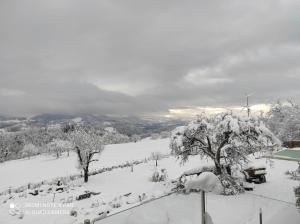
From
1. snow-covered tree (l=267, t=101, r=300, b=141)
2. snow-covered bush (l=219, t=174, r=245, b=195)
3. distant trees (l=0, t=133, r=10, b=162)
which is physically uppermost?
snow-covered tree (l=267, t=101, r=300, b=141)

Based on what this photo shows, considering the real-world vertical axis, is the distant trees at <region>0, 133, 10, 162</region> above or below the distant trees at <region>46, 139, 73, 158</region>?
below

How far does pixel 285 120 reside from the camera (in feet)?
166

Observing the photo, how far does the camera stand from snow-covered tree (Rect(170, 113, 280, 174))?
18.9 meters

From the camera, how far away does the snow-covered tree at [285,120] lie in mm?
48969

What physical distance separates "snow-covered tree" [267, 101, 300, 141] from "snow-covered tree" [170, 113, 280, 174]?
109ft

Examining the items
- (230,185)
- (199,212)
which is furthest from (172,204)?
(230,185)

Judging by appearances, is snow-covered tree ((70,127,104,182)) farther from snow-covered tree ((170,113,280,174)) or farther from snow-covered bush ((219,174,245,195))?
snow-covered bush ((219,174,245,195))

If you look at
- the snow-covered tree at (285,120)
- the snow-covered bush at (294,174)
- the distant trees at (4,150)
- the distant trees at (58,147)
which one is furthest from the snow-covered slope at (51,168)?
the distant trees at (4,150)

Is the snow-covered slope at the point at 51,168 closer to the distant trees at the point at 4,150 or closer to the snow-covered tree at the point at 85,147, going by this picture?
the snow-covered tree at the point at 85,147

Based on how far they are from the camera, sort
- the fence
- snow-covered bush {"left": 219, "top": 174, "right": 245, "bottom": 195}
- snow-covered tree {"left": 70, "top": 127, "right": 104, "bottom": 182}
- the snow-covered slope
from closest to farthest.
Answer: the fence → snow-covered bush {"left": 219, "top": 174, "right": 245, "bottom": 195} → snow-covered tree {"left": 70, "top": 127, "right": 104, "bottom": 182} → the snow-covered slope

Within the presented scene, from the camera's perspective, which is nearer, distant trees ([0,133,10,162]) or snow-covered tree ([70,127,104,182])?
snow-covered tree ([70,127,104,182])

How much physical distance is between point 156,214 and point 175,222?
80 centimetres

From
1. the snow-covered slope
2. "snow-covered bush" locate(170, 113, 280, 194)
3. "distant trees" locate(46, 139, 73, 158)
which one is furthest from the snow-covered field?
"distant trees" locate(46, 139, 73, 158)

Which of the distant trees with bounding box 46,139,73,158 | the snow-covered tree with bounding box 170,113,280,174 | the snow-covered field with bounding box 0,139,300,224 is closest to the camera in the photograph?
the snow-covered field with bounding box 0,139,300,224
